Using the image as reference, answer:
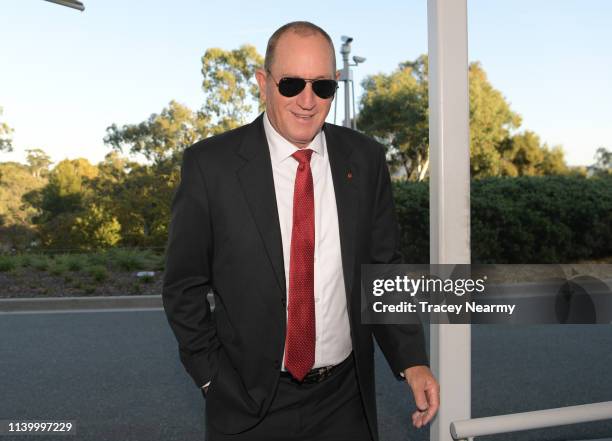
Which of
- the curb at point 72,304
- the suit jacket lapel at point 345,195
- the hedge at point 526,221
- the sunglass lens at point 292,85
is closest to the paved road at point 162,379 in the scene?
the curb at point 72,304

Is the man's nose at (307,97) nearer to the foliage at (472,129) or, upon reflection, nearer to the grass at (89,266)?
the grass at (89,266)

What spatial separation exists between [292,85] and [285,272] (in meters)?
0.61

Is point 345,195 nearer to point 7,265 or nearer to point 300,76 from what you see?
point 300,76

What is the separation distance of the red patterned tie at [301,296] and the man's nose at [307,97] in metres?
0.32

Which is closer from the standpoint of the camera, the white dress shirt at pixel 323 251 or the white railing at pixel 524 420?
the white railing at pixel 524 420

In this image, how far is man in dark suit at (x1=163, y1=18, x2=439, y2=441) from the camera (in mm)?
2150

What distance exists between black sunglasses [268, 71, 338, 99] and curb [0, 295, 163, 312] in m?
9.45

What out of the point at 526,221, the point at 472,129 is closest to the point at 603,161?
the point at 472,129

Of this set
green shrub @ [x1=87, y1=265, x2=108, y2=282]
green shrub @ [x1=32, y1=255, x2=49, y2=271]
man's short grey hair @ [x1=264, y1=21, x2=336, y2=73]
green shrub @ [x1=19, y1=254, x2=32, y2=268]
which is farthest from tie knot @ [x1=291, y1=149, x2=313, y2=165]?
green shrub @ [x1=19, y1=254, x2=32, y2=268]

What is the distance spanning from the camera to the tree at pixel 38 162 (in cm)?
3825

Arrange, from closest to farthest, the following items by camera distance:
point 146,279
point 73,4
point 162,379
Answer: point 73,4
point 162,379
point 146,279

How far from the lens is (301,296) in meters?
2.15

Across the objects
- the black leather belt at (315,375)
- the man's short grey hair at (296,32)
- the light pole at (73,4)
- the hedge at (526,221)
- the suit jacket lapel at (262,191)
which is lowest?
the hedge at (526,221)

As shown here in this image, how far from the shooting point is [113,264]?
1536 cm
